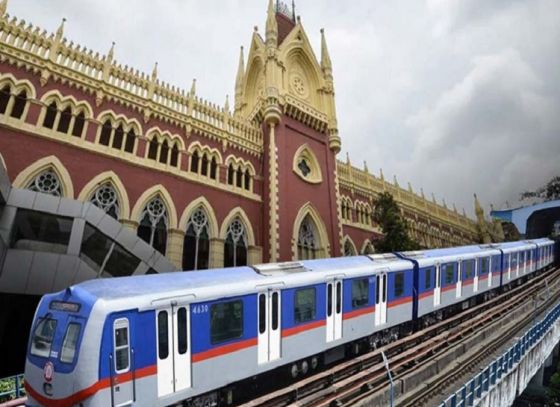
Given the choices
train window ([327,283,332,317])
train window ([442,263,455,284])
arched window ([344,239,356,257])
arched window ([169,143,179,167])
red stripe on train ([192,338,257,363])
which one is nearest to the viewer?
red stripe on train ([192,338,257,363])

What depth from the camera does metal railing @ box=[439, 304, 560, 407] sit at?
8047 mm

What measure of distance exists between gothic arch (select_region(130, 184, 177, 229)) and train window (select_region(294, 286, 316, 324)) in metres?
11.4

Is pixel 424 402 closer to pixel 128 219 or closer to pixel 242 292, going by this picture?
pixel 242 292

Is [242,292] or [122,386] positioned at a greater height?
[242,292]

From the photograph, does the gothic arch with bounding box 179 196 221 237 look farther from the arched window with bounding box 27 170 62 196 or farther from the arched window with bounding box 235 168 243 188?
the arched window with bounding box 27 170 62 196

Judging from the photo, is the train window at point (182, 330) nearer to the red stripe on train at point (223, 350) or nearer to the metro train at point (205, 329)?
the metro train at point (205, 329)

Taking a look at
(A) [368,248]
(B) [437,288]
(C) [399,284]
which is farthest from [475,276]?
(A) [368,248]

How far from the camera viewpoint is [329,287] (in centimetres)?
1033

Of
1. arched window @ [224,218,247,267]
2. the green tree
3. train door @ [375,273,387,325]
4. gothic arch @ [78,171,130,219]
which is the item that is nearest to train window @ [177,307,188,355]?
train door @ [375,273,387,325]

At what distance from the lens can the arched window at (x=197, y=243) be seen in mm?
19266

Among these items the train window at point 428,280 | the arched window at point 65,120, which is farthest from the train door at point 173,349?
the arched window at point 65,120

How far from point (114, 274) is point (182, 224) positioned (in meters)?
6.72

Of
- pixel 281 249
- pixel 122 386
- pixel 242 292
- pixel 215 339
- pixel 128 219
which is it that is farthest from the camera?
pixel 281 249

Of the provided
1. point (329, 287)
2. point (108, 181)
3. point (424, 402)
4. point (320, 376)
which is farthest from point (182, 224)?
point (424, 402)
